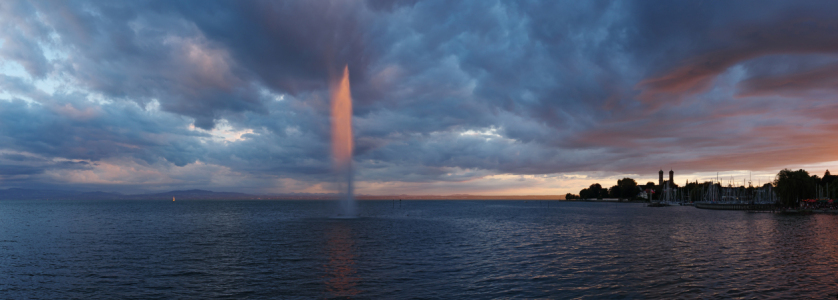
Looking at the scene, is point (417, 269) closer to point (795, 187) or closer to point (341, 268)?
point (341, 268)

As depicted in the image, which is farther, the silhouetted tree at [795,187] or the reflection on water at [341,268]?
the silhouetted tree at [795,187]

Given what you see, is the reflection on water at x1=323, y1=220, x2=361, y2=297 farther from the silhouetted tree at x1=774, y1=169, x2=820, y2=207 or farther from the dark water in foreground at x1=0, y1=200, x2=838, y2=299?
the silhouetted tree at x1=774, y1=169, x2=820, y2=207

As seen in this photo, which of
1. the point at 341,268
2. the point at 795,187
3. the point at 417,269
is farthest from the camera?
the point at 795,187

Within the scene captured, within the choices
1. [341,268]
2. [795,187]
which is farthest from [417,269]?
[795,187]

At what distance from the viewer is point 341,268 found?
35031 millimetres

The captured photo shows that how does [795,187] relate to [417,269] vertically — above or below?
above

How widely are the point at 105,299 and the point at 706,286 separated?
3778cm

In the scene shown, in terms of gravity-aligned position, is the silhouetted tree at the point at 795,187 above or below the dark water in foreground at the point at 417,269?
above

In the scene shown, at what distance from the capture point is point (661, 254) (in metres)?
43.5

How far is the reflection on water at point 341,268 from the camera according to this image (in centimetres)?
2717

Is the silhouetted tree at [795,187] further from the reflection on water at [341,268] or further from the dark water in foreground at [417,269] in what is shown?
the reflection on water at [341,268]

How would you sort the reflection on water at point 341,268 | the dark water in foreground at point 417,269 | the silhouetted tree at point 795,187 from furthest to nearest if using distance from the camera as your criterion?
the silhouetted tree at point 795,187 < the reflection on water at point 341,268 < the dark water in foreground at point 417,269

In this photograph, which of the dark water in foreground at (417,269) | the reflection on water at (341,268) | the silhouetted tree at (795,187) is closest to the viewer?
the dark water in foreground at (417,269)

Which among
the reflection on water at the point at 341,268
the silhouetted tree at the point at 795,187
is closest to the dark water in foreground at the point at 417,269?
the reflection on water at the point at 341,268
